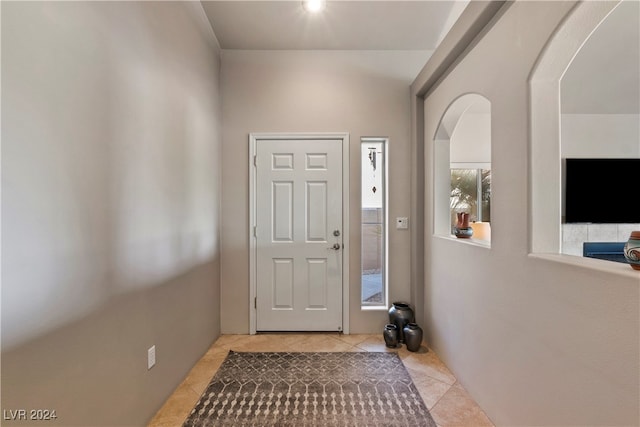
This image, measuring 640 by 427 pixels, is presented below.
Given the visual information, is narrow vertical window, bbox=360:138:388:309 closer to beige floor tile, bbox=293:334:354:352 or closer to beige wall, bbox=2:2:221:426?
beige floor tile, bbox=293:334:354:352

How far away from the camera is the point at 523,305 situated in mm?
1329

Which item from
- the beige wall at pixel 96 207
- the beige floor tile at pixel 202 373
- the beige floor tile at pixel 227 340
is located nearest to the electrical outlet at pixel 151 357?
the beige wall at pixel 96 207

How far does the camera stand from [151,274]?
156 centimetres

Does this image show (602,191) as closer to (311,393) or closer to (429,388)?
(429,388)

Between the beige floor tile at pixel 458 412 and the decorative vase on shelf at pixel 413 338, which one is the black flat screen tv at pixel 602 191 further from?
the beige floor tile at pixel 458 412

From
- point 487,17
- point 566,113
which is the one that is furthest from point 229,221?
point 566,113

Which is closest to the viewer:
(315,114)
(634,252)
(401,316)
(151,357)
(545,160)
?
(634,252)

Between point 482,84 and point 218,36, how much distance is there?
236 cm

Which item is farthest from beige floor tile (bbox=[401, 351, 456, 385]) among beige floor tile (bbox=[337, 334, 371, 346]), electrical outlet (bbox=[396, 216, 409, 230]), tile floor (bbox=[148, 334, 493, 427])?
electrical outlet (bbox=[396, 216, 409, 230])

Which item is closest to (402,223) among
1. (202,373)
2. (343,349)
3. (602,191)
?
(343,349)

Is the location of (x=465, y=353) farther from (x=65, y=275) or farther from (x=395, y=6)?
(x=395, y=6)

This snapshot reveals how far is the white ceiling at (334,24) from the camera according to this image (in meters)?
2.20

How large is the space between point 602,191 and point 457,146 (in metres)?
1.68

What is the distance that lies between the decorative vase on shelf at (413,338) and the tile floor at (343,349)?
2.1 inches
